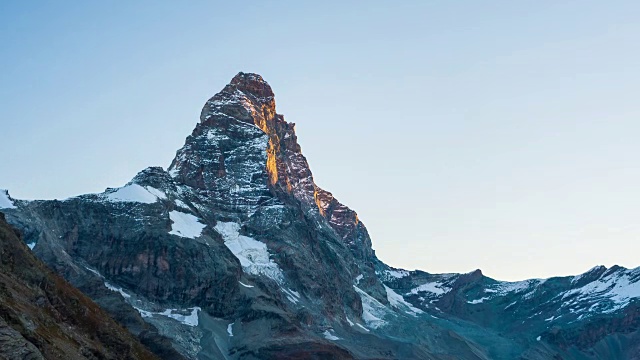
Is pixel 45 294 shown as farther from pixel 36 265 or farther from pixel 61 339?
pixel 61 339

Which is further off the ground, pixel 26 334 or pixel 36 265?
pixel 36 265

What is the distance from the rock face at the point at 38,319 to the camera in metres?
131

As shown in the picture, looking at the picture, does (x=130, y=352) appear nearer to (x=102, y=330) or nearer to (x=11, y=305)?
(x=102, y=330)

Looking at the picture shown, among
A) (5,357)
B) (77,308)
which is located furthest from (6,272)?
(5,357)

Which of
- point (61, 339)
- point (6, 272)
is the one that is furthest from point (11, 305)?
point (6, 272)

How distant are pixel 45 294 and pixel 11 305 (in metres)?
34.4

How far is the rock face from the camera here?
430 feet

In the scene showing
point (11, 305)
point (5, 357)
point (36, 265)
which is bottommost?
point (5, 357)

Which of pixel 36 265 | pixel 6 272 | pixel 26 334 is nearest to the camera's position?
pixel 26 334

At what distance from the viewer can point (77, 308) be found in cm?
19912

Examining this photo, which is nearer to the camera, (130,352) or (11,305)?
(11,305)

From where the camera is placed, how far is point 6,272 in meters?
181

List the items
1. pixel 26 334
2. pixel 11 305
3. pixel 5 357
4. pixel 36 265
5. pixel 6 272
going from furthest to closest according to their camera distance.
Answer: pixel 36 265, pixel 6 272, pixel 11 305, pixel 26 334, pixel 5 357

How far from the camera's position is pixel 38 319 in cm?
16025
